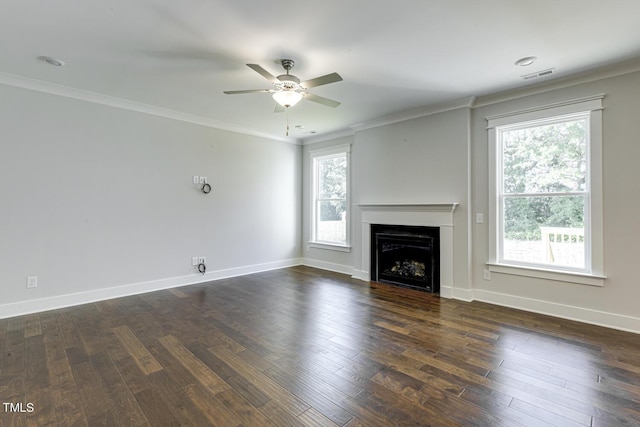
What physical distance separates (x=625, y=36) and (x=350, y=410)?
373 centimetres

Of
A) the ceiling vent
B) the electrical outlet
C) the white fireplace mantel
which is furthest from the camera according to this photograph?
the white fireplace mantel

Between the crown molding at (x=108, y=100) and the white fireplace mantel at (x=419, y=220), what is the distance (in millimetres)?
2780

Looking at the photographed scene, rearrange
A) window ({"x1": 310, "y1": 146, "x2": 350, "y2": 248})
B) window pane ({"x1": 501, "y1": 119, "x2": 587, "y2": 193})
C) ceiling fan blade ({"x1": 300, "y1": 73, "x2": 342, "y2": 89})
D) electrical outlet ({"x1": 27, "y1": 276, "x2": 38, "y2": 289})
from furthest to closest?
1. window ({"x1": 310, "y1": 146, "x2": 350, "y2": 248})
2. electrical outlet ({"x1": 27, "y1": 276, "x2": 38, "y2": 289})
3. window pane ({"x1": 501, "y1": 119, "x2": 587, "y2": 193})
4. ceiling fan blade ({"x1": 300, "y1": 73, "x2": 342, "y2": 89})

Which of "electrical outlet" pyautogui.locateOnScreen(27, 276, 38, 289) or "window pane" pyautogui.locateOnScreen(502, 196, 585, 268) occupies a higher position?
"window pane" pyautogui.locateOnScreen(502, 196, 585, 268)

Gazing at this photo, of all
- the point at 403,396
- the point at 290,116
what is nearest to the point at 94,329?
the point at 403,396

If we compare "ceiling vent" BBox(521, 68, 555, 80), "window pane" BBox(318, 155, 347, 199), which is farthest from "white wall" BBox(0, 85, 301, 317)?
"ceiling vent" BBox(521, 68, 555, 80)

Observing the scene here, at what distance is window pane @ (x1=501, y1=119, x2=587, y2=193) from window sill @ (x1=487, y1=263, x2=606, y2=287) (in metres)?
0.95

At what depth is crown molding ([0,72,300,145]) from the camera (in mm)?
3441

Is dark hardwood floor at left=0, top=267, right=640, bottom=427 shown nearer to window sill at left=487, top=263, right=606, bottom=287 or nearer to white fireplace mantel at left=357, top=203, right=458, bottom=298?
window sill at left=487, top=263, right=606, bottom=287

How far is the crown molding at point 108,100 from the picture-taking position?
3.44m

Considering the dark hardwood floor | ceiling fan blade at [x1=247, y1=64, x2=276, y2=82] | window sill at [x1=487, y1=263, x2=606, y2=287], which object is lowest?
the dark hardwood floor

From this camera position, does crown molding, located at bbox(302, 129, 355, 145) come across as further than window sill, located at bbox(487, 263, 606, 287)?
Yes

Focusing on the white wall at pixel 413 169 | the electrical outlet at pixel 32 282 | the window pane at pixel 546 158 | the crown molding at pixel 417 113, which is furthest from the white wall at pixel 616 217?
the electrical outlet at pixel 32 282

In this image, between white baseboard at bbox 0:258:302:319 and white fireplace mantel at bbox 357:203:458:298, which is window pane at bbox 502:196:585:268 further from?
white baseboard at bbox 0:258:302:319
